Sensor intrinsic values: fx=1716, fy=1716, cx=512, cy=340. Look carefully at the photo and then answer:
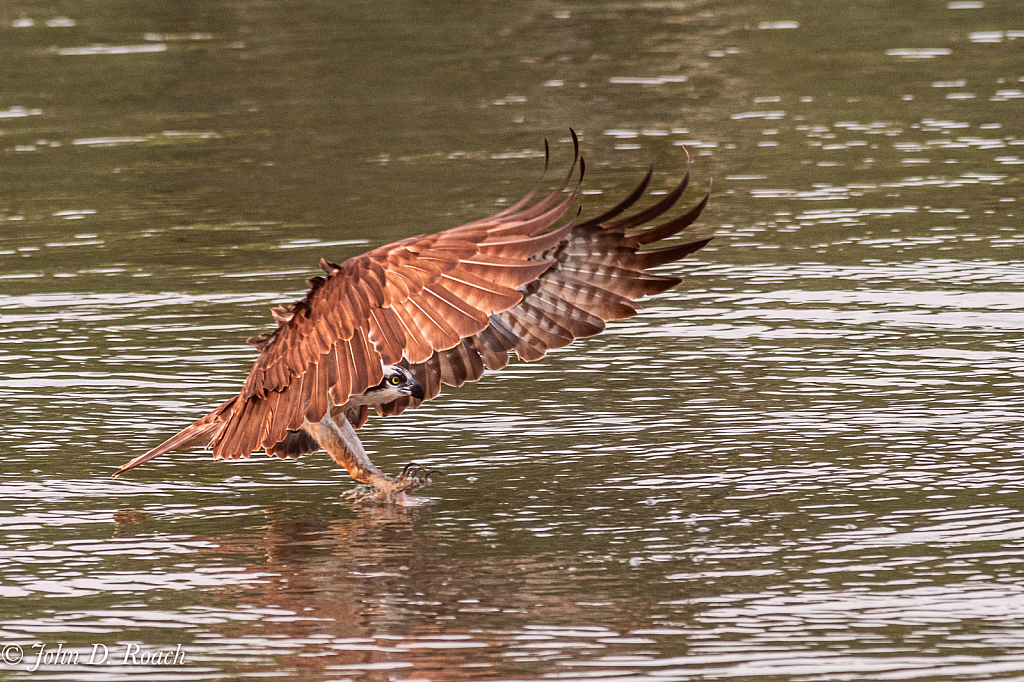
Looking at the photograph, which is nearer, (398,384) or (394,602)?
(394,602)

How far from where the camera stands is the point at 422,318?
6.39 meters

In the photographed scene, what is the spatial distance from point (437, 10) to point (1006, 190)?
1169 centimetres

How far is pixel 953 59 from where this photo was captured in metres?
17.3

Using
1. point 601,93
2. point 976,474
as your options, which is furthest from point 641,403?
point 601,93

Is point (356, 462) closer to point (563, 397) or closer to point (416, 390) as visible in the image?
point (416, 390)

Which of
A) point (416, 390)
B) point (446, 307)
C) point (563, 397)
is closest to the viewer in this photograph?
point (446, 307)

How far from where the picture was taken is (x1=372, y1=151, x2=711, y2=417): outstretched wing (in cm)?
733

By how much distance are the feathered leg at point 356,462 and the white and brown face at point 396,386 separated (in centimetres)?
19

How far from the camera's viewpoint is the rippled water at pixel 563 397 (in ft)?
19.1

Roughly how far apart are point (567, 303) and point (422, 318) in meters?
1.18

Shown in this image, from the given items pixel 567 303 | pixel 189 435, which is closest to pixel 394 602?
pixel 189 435

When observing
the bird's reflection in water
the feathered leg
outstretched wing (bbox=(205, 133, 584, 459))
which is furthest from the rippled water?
outstretched wing (bbox=(205, 133, 584, 459))

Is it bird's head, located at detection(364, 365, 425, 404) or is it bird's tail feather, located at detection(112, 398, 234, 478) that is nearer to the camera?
bird's head, located at detection(364, 365, 425, 404)

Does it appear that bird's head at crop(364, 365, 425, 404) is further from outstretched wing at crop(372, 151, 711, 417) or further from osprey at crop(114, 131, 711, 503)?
outstretched wing at crop(372, 151, 711, 417)
